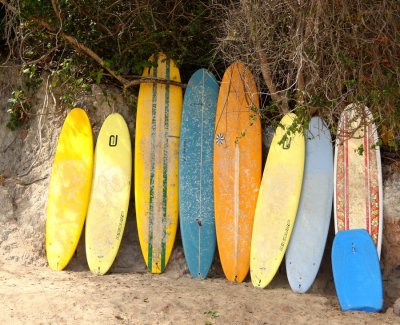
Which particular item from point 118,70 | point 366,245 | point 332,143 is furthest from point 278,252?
point 118,70

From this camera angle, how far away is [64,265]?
4.62 meters

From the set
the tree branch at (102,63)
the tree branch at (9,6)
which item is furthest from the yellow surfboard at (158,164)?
the tree branch at (9,6)

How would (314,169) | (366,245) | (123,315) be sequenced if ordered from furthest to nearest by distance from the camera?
(314,169) → (366,245) → (123,315)

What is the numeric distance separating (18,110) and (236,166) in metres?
1.70

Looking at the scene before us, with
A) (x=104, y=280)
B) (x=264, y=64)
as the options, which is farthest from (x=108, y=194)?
(x=264, y=64)

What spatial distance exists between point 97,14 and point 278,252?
6.62 feet

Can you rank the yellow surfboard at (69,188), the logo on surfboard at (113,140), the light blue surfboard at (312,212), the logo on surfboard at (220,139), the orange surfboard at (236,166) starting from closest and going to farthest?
the light blue surfboard at (312,212) < the orange surfboard at (236,166) < the yellow surfboard at (69,188) < the logo on surfboard at (220,139) < the logo on surfboard at (113,140)

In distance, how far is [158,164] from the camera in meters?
4.81

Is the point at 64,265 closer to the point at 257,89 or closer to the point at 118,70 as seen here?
the point at 118,70

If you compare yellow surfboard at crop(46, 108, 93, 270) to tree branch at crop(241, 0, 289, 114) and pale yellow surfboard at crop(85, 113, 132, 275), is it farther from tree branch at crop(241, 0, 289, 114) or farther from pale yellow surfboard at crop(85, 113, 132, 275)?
tree branch at crop(241, 0, 289, 114)

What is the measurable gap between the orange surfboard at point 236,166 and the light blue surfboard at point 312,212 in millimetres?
304

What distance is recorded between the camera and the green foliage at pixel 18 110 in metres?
5.18

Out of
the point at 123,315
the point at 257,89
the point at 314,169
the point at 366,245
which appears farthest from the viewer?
the point at 257,89

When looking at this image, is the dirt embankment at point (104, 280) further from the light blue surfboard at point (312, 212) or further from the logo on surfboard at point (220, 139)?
the logo on surfboard at point (220, 139)
